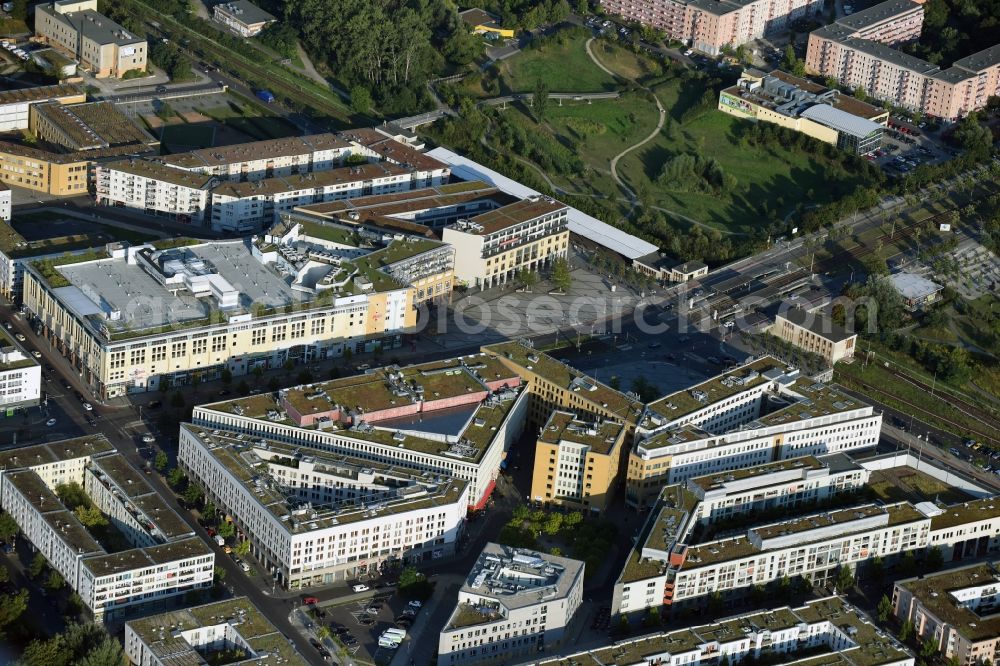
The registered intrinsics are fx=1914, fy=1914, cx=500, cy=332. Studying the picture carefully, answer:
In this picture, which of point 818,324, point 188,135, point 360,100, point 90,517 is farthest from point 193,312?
point 360,100

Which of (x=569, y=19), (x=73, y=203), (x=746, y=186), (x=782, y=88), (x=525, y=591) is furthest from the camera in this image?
(x=569, y=19)

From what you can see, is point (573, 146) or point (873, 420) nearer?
point (873, 420)

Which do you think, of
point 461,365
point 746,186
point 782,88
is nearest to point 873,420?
point 461,365

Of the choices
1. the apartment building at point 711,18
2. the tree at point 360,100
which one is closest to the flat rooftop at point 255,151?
the tree at point 360,100

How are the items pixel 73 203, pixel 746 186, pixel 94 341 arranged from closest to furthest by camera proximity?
pixel 94 341
pixel 73 203
pixel 746 186

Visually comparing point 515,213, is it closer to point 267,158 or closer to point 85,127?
point 267,158

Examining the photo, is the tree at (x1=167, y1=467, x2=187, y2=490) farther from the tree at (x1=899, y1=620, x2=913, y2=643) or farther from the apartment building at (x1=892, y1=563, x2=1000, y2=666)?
the tree at (x1=899, y1=620, x2=913, y2=643)

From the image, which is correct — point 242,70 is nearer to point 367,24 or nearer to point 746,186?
point 367,24
